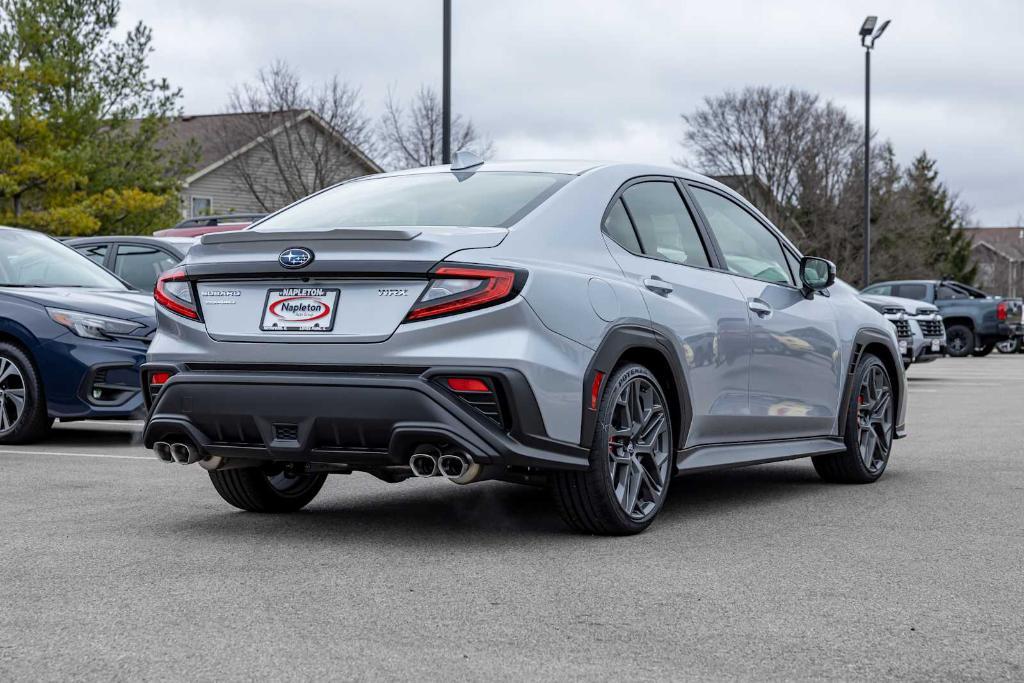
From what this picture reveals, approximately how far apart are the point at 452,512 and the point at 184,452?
4.80ft

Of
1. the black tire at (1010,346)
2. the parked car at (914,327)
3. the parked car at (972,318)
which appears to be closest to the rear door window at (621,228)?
the parked car at (914,327)

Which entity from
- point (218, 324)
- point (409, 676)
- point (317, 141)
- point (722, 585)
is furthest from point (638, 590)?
point (317, 141)

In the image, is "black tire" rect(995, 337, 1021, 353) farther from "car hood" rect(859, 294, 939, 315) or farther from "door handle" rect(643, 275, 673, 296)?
"door handle" rect(643, 275, 673, 296)

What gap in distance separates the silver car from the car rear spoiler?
0.04ft

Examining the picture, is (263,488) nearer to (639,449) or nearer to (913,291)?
(639,449)

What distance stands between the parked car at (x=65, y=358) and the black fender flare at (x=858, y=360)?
4.73 meters

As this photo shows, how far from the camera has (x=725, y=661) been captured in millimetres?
3998

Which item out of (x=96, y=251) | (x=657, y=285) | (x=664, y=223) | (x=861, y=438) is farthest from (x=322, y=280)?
(x=96, y=251)

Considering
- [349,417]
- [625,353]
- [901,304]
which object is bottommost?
[901,304]

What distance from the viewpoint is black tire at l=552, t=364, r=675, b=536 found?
5.79m

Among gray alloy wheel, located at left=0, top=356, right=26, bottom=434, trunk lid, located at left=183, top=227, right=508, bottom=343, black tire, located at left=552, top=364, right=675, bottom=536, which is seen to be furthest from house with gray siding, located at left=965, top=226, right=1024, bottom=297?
trunk lid, located at left=183, top=227, right=508, bottom=343

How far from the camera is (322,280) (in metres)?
5.62

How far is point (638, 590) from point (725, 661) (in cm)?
97

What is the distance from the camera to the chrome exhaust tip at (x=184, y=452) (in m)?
5.84
